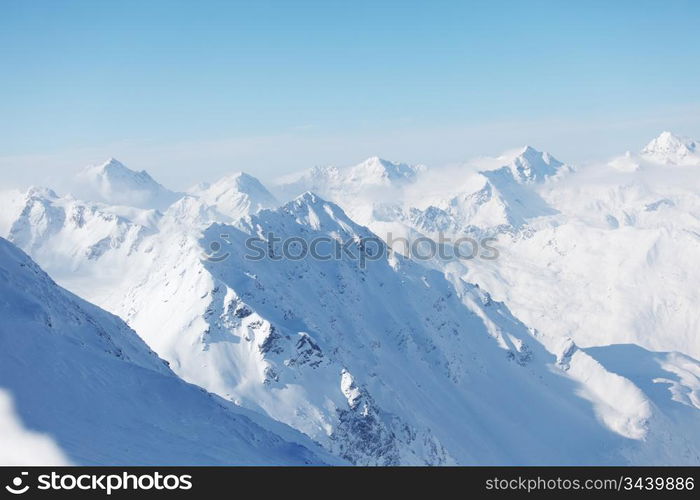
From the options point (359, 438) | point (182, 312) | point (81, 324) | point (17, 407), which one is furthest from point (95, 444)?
point (182, 312)

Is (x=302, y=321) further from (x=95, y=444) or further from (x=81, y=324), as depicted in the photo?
(x=95, y=444)

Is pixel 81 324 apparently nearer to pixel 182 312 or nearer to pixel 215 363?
pixel 215 363
